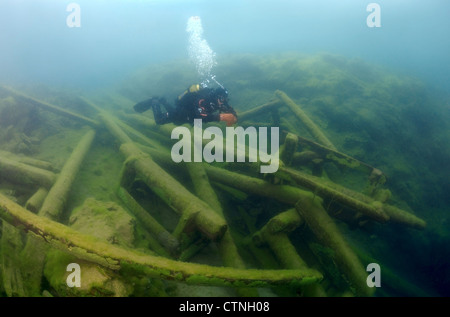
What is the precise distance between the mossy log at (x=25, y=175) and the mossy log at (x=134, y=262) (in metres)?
2.43

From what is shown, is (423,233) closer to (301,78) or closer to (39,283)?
(39,283)

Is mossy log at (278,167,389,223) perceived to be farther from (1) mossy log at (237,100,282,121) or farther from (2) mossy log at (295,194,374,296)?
(1) mossy log at (237,100,282,121)

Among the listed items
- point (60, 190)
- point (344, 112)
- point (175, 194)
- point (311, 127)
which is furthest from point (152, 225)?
point (344, 112)

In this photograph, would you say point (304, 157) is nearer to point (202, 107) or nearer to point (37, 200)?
point (202, 107)

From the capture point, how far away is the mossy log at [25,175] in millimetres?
4723

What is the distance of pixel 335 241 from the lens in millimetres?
3791

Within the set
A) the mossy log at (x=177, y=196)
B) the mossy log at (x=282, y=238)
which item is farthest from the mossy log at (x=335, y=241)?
the mossy log at (x=177, y=196)

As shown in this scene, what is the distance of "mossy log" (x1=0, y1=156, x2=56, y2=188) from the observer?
15.5ft

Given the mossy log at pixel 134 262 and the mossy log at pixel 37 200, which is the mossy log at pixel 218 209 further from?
the mossy log at pixel 37 200

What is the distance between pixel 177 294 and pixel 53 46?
75.2m

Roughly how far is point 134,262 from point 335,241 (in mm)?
3165

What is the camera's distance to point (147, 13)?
374 feet

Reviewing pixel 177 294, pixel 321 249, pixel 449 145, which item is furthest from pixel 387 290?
pixel 449 145

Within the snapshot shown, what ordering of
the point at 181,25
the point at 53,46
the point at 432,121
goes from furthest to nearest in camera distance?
the point at 181,25 → the point at 53,46 → the point at 432,121
